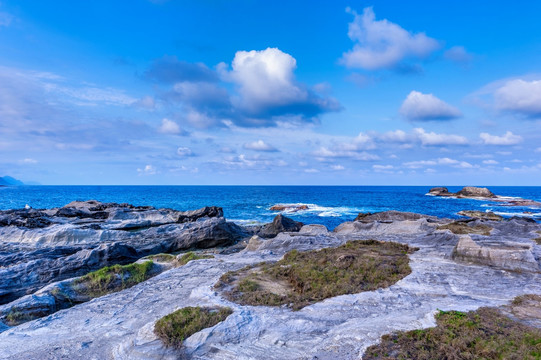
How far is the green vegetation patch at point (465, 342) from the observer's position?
7750 mm

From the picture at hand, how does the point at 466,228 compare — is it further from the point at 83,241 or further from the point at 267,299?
the point at 83,241

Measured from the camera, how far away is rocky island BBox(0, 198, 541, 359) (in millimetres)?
9031

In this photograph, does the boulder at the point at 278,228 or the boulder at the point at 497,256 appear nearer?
the boulder at the point at 497,256

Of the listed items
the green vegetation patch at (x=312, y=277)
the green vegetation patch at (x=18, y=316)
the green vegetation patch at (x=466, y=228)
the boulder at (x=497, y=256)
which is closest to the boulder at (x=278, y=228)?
the green vegetation patch at (x=466, y=228)

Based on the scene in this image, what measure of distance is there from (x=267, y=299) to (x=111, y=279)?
10296 millimetres

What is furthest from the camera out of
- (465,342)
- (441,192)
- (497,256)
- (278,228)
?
(441,192)

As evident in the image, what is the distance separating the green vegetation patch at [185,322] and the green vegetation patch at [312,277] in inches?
66.1

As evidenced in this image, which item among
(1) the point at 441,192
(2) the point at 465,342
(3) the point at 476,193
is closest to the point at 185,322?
(2) the point at 465,342

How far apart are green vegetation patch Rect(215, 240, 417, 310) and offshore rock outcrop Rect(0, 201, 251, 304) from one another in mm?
12489

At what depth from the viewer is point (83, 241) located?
33.0m

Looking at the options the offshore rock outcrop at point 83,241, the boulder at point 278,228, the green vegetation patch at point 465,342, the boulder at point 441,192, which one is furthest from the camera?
the boulder at point 441,192

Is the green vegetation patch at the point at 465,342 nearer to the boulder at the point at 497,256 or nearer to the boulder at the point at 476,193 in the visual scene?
the boulder at the point at 497,256

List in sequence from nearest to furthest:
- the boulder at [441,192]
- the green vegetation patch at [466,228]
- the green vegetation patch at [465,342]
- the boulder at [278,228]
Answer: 1. the green vegetation patch at [465,342]
2. the green vegetation patch at [466,228]
3. the boulder at [278,228]
4. the boulder at [441,192]

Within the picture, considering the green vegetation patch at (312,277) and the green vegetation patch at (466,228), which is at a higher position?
the green vegetation patch at (466,228)
